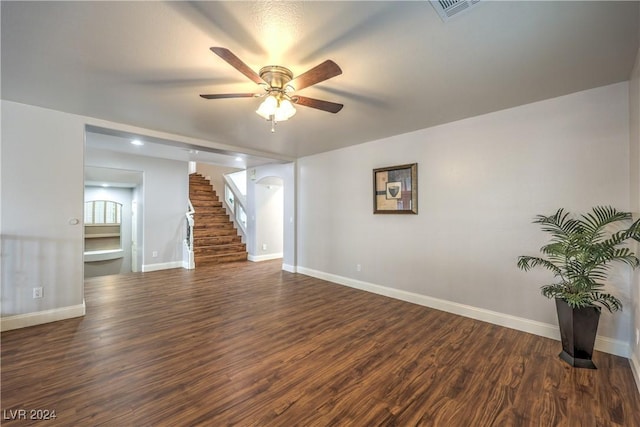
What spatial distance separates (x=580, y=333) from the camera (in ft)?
7.15

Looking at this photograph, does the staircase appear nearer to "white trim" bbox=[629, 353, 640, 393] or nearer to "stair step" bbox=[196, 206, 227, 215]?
"stair step" bbox=[196, 206, 227, 215]

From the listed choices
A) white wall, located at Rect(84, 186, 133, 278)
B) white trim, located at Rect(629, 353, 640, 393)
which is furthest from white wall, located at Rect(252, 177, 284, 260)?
white trim, located at Rect(629, 353, 640, 393)

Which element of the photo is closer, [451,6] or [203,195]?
[451,6]

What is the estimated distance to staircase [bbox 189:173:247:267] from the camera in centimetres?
659

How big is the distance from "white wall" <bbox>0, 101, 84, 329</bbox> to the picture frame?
13.1 ft

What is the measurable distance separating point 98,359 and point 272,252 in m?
5.09

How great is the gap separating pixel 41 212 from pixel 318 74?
354 cm

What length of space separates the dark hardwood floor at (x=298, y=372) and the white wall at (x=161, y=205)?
2.60 m

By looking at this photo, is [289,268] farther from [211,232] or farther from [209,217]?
[209,217]

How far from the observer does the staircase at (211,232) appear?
6.59m

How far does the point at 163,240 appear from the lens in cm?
598

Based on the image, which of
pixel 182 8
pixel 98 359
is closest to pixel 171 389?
pixel 98 359

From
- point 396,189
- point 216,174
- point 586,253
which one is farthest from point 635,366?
point 216,174

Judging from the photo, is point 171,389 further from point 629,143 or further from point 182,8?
point 629,143
